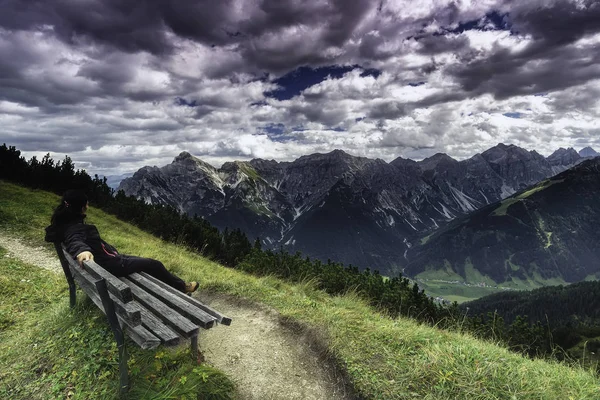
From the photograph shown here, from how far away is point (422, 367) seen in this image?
6.23 metres

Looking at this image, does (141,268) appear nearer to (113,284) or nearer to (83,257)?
(83,257)

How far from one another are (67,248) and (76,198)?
1.19m

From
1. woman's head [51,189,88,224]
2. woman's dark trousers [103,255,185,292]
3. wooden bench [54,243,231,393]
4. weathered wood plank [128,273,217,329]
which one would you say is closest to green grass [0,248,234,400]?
wooden bench [54,243,231,393]

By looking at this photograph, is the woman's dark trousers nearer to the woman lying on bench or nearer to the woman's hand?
the woman lying on bench

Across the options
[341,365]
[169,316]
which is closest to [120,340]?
[169,316]

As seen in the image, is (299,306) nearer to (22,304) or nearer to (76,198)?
(76,198)

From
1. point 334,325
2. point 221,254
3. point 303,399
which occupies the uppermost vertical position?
point 334,325

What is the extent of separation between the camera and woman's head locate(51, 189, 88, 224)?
7.16 m

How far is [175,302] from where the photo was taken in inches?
249

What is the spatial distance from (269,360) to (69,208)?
5617 millimetres

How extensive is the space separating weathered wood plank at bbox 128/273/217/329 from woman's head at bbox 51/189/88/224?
6.07 ft

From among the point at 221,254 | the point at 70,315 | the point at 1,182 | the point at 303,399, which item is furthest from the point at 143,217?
the point at 303,399

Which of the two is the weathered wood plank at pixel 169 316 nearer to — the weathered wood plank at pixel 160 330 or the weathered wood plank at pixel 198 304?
the weathered wood plank at pixel 160 330

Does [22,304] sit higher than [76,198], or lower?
lower
